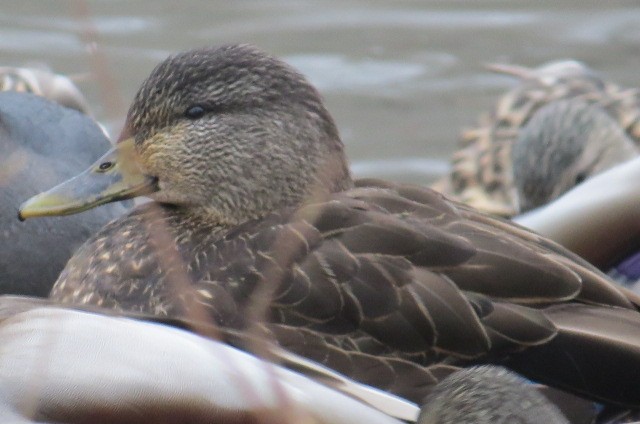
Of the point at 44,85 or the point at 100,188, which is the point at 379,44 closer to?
the point at 44,85

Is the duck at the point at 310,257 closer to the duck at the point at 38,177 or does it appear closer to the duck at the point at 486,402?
the duck at the point at 486,402

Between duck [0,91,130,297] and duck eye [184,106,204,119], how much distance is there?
73 centimetres

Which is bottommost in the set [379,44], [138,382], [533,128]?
[379,44]

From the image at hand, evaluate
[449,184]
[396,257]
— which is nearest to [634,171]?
[396,257]

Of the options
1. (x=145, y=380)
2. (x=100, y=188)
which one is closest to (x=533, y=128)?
(x=100, y=188)

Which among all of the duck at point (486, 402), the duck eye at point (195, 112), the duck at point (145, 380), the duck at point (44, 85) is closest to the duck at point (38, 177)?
the duck eye at point (195, 112)

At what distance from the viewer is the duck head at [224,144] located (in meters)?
3.57

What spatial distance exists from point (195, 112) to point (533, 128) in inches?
97.6

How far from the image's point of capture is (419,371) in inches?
122

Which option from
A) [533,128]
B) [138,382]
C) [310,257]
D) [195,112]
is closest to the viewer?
[138,382]

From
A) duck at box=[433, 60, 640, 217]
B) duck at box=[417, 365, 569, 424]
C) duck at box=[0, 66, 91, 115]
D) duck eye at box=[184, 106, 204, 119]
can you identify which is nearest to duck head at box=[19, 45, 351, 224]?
duck eye at box=[184, 106, 204, 119]

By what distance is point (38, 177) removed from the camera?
432cm

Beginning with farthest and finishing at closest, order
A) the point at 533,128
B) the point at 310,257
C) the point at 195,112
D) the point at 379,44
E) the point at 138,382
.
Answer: the point at 379,44
the point at 533,128
the point at 195,112
the point at 310,257
the point at 138,382

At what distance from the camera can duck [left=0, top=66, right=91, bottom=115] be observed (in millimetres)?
5598
